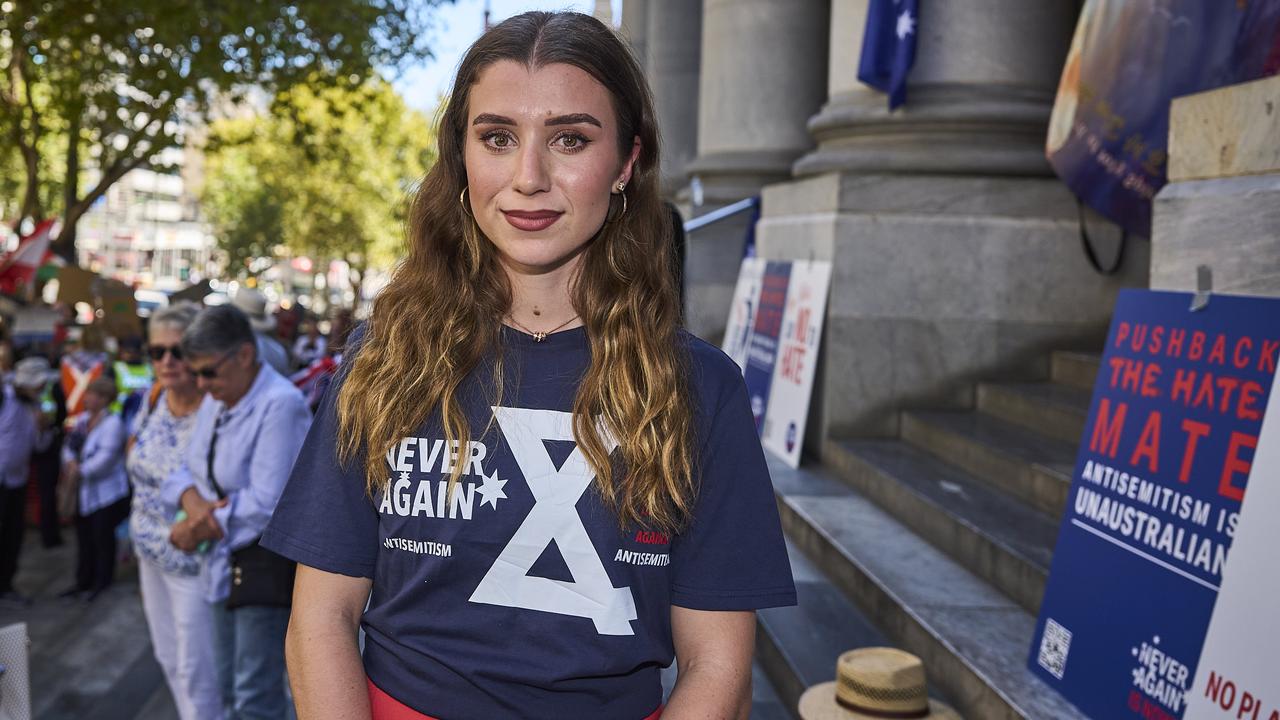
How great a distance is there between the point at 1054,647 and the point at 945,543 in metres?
2.09

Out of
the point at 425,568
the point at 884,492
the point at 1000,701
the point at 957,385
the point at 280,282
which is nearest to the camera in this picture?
the point at 425,568

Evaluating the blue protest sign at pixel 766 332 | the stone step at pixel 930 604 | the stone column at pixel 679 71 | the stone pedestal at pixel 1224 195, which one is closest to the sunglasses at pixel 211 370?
the stone step at pixel 930 604

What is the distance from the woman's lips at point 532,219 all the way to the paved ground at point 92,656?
12.5ft

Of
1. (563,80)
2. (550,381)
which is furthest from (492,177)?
(550,381)

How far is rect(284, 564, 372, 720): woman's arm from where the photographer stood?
1919 mm

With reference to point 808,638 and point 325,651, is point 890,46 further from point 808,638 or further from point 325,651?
point 325,651

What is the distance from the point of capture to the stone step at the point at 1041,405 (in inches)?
264

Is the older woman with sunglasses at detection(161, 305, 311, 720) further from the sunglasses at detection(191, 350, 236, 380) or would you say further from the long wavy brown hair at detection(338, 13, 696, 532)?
the long wavy brown hair at detection(338, 13, 696, 532)

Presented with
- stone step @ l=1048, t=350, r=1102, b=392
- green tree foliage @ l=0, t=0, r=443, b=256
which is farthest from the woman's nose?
green tree foliage @ l=0, t=0, r=443, b=256

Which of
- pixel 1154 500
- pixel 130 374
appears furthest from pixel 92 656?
pixel 1154 500

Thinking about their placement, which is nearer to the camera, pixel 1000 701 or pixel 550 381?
pixel 550 381

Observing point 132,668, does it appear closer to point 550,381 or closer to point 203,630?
point 203,630

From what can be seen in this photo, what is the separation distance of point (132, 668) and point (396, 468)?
6.60 m

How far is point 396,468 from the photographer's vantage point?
1.93 m
